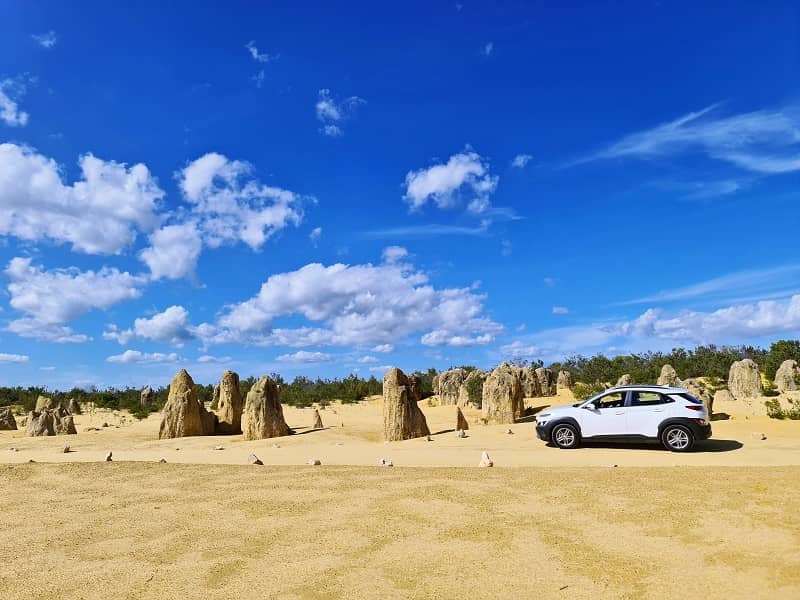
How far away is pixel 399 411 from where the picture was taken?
61.4 feet

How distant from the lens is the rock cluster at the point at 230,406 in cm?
2378

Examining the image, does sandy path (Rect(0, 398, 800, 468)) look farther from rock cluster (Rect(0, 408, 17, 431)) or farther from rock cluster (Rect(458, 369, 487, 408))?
rock cluster (Rect(458, 369, 487, 408))

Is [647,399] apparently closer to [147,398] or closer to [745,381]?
[745,381]

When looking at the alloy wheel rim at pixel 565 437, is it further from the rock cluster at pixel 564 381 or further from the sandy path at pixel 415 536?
the rock cluster at pixel 564 381

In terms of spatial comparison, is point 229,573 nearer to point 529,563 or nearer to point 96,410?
point 529,563

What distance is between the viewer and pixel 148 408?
38.8 m

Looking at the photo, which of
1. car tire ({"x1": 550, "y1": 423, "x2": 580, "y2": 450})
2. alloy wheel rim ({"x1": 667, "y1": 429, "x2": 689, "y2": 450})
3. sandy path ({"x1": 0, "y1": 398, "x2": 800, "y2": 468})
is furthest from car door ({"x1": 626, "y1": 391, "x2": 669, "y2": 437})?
car tire ({"x1": 550, "y1": 423, "x2": 580, "y2": 450})

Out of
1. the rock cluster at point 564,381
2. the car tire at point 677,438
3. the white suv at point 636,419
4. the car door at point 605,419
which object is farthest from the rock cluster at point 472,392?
the car tire at point 677,438

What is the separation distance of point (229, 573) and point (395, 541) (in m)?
1.87

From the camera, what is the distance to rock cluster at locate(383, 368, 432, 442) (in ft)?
61.5

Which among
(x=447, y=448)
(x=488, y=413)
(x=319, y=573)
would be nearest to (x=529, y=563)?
(x=319, y=573)

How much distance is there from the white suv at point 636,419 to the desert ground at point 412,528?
A: 0.60 m

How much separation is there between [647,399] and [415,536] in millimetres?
9113

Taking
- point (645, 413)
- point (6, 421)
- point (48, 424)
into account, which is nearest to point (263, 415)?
point (48, 424)
